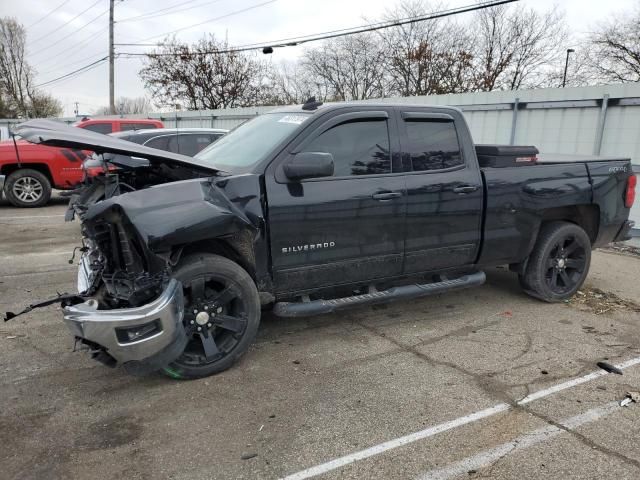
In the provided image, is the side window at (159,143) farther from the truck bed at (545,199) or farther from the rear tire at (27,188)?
the truck bed at (545,199)

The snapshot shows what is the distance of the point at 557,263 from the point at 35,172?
34.7ft

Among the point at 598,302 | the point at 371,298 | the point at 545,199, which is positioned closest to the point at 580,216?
the point at 545,199

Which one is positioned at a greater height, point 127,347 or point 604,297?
point 127,347

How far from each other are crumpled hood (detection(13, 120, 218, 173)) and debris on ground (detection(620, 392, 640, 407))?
10.7 feet

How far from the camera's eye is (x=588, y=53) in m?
32.9

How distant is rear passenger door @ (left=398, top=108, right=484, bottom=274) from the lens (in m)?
4.42

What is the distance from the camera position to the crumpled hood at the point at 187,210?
318 cm

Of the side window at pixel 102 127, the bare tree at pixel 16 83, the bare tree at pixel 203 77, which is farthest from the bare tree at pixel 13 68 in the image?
the side window at pixel 102 127

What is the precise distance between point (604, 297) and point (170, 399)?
492 cm

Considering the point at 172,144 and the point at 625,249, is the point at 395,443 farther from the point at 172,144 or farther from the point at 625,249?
the point at 172,144

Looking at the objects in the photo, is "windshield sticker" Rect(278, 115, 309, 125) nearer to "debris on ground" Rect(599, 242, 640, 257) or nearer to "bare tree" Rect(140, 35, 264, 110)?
"debris on ground" Rect(599, 242, 640, 257)

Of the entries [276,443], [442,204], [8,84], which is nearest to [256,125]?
[442,204]

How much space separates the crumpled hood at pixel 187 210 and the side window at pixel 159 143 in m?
6.38

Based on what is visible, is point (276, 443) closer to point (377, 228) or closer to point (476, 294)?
point (377, 228)
